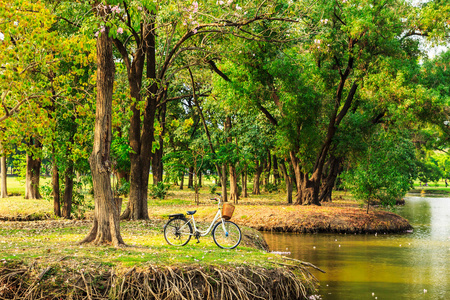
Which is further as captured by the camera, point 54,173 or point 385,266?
point 54,173

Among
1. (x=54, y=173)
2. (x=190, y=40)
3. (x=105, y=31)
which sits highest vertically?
(x=190, y=40)

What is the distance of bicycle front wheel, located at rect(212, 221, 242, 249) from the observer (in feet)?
37.2

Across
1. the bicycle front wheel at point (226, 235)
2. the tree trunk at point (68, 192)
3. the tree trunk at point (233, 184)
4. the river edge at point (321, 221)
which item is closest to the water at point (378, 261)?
the river edge at point (321, 221)

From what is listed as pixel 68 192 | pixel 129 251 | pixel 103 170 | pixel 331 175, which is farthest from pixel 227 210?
pixel 331 175

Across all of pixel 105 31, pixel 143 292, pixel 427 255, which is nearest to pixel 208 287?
pixel 143 292

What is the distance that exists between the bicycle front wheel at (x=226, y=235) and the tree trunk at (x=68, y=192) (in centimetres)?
848

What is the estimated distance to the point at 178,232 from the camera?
11727 mm

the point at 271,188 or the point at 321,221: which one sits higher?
the point at 271,188

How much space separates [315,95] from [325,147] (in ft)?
11.7

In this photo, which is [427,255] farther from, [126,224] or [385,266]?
[126,224]

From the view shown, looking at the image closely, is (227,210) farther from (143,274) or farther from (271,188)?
(271,188)

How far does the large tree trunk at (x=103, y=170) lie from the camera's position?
1022 centimetres

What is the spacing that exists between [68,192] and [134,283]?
38.0ft

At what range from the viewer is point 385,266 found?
14.2m
